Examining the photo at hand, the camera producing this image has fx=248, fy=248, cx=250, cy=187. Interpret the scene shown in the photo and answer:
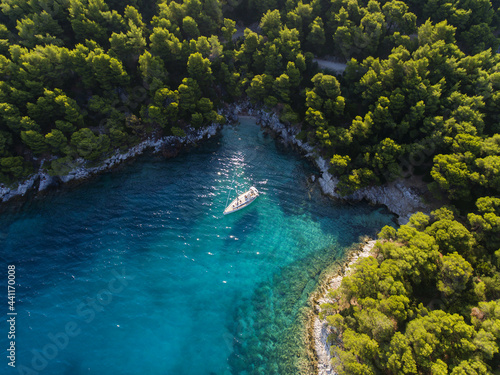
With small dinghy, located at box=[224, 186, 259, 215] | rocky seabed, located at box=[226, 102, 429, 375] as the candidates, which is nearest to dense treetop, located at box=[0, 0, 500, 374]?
rocky seabed, located at box=[226, 102, 429, 375]

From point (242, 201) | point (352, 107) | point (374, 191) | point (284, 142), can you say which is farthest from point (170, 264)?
point (352, 107)

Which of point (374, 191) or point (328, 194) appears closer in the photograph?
point (374, 191)

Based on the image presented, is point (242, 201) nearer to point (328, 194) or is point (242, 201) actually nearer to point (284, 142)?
point (328, 194)

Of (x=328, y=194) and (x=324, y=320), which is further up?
(x=328, y=194)

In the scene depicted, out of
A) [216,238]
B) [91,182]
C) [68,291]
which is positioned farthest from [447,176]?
[91,182]

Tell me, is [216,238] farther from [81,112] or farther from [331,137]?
[81,112]

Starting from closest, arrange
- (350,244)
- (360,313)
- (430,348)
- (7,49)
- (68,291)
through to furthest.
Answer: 1. (430,348)
2. (360,313)
3. (68,291)
4. (350,244)
5. (7,49)
